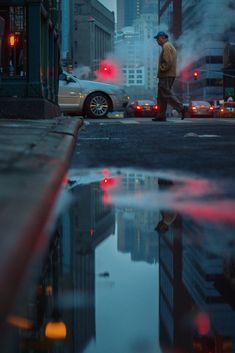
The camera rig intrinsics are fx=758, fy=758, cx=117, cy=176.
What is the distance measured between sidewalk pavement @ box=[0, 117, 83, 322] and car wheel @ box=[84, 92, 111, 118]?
47.2ft

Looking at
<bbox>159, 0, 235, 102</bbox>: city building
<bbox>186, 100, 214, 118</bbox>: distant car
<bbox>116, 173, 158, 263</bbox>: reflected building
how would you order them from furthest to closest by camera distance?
<bbox>159, 0, 235, 102</bbox>: city building → <bbox>186, 100, 214, 118</bbox>: distant car → <bbox>116, 173, 158, 263</bbox>: reflected building

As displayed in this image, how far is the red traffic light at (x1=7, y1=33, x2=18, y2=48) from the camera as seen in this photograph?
43.9 feet

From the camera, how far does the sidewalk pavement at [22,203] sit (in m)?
1.95

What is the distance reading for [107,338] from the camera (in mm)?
1885

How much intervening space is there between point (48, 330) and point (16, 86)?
11.2 meters

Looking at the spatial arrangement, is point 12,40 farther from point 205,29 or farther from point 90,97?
point 205,29

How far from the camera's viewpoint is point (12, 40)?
1351 centimetres

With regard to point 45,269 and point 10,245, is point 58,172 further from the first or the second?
point 10,245

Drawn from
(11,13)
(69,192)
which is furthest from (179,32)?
(69,192)

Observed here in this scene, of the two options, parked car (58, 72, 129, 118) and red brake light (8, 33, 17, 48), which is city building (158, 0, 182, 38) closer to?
parked car (58, 72, 129, 118)

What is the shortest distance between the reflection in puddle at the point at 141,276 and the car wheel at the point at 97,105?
609 inches

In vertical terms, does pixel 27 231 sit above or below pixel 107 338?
above

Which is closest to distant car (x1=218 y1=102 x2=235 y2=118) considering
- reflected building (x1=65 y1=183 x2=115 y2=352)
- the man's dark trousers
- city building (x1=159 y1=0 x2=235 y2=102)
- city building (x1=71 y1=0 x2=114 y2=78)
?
the man's dark trousers

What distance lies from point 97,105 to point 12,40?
260 inches
